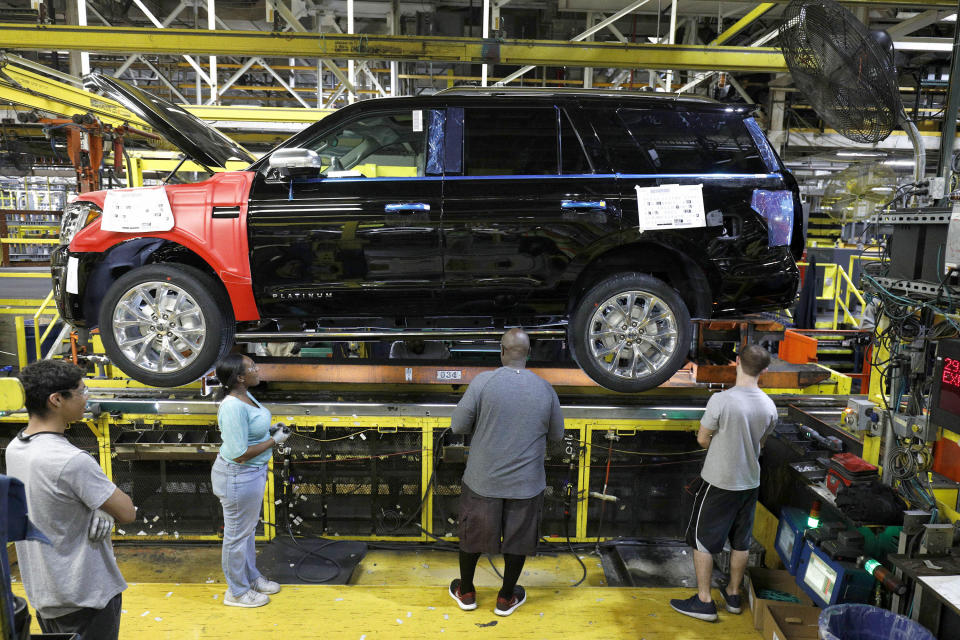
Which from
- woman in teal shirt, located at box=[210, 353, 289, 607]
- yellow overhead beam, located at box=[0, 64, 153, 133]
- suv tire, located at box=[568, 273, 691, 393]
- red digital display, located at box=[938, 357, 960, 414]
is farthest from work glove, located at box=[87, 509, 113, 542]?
yellow overhead beam, located at box=[0, 64, 153, 133]

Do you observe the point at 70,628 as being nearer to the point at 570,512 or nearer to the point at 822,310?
the point at 570,512

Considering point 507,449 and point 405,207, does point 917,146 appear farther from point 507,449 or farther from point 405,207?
point 405,207

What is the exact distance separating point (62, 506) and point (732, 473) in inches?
126

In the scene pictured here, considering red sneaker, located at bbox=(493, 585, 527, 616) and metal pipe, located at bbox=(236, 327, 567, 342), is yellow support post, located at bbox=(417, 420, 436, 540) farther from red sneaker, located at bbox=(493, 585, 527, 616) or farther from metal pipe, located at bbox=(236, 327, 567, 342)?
red sneaker, located at bbox=(493, 585, 527, 616)

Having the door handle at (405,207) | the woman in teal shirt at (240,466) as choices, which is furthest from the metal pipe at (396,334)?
the door handle at (405,207)

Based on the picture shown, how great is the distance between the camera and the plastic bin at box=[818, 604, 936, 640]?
110 inches

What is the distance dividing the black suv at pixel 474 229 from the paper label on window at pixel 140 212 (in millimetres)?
12

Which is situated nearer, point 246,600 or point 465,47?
point 246,600

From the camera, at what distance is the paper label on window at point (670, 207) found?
374 cm

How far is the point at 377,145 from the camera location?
3.91 meters

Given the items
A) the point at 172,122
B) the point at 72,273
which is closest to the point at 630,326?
the point at 172,122

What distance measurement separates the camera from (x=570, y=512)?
4688 mm

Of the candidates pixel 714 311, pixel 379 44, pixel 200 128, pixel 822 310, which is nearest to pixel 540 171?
pixel 714 311

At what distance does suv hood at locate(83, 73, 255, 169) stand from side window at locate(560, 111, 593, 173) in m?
2.42
